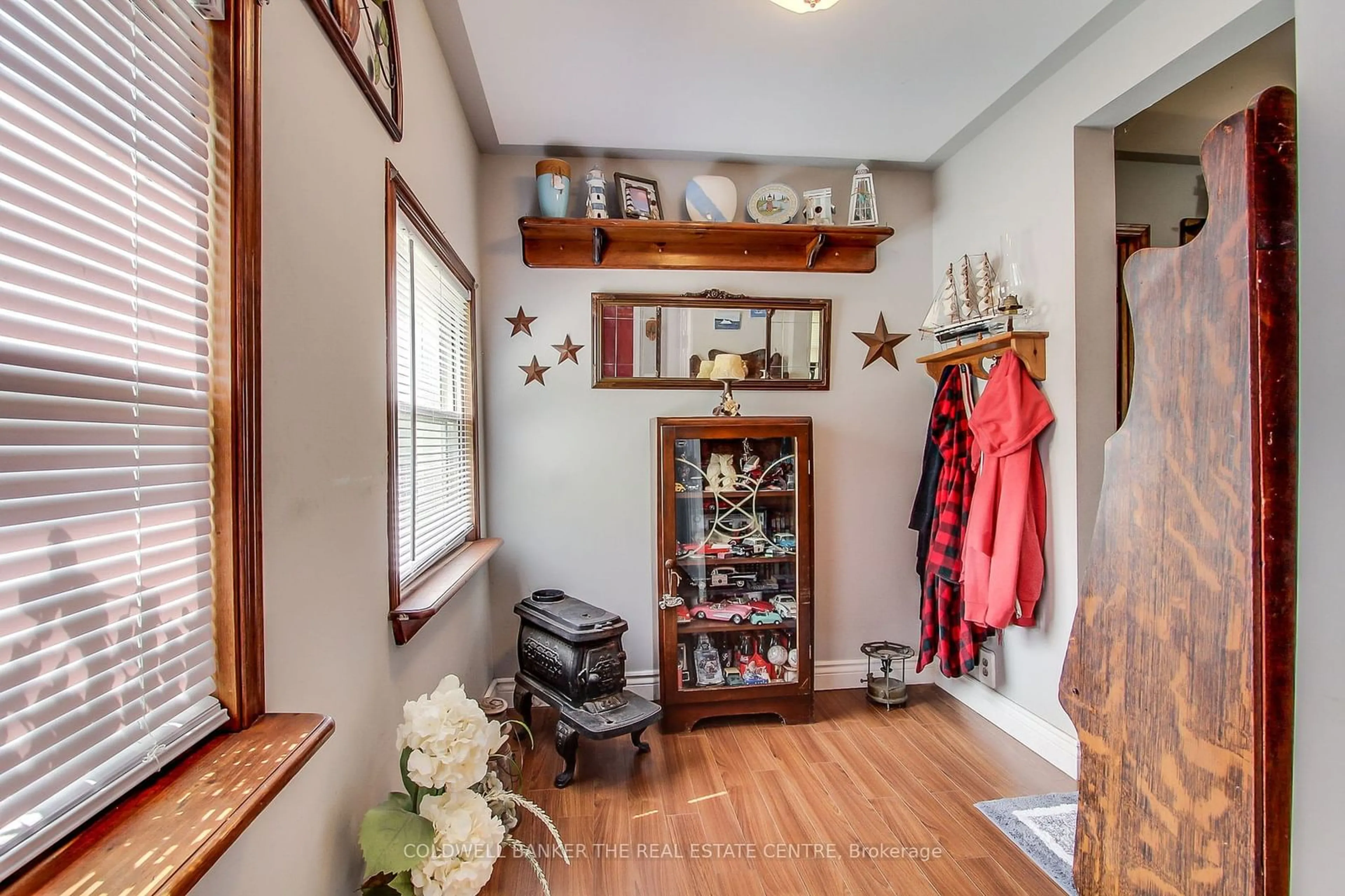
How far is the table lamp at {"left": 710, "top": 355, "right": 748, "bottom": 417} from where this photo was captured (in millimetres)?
2744

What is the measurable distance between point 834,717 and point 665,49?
2.79 meters

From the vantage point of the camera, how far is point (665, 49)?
2.03 metres

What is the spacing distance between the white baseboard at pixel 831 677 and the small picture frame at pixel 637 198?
2184mm

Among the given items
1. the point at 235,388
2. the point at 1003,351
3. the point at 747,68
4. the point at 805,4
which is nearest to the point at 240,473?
the point at 235,388

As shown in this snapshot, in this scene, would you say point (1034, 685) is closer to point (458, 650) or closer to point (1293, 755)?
point (1293, 755)

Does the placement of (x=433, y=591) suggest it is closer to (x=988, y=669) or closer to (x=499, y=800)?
(x=499, y=800)

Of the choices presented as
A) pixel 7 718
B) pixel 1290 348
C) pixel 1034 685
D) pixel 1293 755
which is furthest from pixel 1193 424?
pixel 1034 685

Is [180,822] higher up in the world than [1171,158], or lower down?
lower down

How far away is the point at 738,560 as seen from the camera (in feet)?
8.91

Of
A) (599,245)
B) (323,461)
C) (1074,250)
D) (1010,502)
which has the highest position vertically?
(599,245)

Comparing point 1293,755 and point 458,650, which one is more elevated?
point 1293,755

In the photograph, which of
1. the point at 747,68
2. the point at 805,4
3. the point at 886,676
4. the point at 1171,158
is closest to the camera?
the point at 805,4

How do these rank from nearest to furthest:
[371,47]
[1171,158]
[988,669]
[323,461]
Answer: [323,461], [371,47], [1171,158], [988,669]

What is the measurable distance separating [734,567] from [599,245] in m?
1.61
